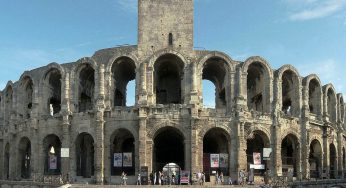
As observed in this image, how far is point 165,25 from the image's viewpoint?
147ft

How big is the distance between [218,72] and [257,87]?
13.1 feet

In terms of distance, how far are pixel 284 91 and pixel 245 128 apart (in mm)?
9683

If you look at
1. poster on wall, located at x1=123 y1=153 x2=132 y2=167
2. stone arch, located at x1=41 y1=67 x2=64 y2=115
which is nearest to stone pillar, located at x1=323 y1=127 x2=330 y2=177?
poster on wall, located at x1=123 y1=153 x2=132 y2=167

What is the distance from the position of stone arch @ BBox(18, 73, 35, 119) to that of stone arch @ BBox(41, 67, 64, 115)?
6.98 feet

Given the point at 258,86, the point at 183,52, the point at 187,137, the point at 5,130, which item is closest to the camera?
the point at 187,137

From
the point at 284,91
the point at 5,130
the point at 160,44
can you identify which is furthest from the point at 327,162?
the point at 5,130

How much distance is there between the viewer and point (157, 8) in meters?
45.1

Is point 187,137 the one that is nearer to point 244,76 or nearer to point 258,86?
point 244,76

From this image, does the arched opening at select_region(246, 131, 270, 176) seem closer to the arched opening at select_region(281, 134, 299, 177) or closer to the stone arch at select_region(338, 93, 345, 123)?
the arched opening at select_region(281, 134, 299, 177)

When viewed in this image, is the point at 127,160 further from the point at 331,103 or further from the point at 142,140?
the point at 331,103

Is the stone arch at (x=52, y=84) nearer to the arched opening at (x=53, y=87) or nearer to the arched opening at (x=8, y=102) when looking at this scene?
the arched opening at (x=53, y=87)

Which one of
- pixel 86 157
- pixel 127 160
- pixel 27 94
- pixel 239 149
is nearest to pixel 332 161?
pixel 239 149

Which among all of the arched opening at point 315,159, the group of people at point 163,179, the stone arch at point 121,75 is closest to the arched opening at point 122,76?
the stone arch at point 121,75

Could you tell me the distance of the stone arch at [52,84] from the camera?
45.0 metres
